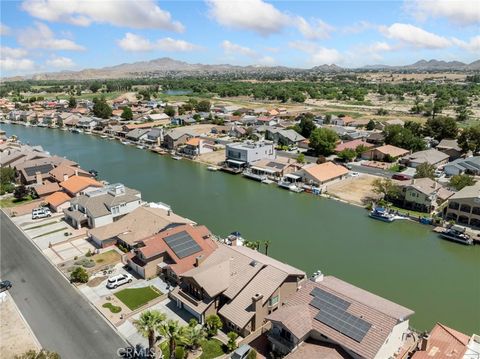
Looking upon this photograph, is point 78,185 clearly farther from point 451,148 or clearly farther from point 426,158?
point 451,148

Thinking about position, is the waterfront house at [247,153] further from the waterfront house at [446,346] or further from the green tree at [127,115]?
the green tree at [127,115]

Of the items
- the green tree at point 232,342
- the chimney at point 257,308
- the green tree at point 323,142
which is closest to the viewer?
the green tree at point 232,342

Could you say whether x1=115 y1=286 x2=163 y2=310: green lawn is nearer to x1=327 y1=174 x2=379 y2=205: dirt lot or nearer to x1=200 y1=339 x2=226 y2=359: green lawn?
x1=200 y1=339 x2=226 y2=359: green lawn

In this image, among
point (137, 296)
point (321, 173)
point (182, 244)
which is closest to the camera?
point (137, 296)

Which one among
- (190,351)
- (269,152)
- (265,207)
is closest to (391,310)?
Result: (190,351)

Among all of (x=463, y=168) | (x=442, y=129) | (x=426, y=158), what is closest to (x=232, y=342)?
(x=463, y=168)

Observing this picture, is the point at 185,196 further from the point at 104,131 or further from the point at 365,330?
the point at 104,131

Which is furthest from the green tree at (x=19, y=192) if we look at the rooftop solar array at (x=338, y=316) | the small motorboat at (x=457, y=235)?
the small motorboat at (x=457, y=235)
